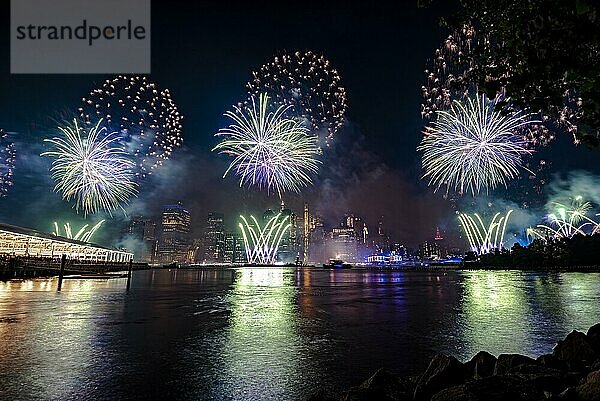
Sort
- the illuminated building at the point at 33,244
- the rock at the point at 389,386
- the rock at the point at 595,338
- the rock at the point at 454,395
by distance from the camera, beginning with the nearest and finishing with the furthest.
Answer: the rock at the point at 454,395
the rock at the point at 389,386
the rock at the point at 595,338
the illuminated building at the point at 33,244

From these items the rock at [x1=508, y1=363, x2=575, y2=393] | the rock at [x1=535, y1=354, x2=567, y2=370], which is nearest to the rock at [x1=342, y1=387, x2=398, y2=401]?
the rock at [x1=508, y1=363, x2=575, y2=393]

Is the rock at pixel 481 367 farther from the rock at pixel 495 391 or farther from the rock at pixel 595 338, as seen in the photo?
the rock at pixel 595 338

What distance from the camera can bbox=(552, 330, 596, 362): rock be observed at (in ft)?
29.1

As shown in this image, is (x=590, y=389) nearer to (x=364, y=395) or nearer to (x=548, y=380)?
(x=548, y=380)

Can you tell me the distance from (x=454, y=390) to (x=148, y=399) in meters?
5.09

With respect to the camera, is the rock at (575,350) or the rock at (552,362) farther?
the rock at (575,350)

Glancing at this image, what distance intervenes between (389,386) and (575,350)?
4440 mm

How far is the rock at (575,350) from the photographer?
887cm

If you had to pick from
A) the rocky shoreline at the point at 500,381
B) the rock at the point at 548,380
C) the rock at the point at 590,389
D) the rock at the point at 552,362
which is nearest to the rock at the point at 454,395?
the rocky shoreline at the point at 500,381

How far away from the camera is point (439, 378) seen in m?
7.36

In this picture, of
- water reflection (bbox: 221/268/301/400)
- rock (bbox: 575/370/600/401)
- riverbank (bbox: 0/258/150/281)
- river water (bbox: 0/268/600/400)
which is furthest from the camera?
riverbank (bbox: 0/258/150/281)

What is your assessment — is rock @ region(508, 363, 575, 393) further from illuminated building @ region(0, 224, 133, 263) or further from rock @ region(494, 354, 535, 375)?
illuminated building @ region(0, 224, 133, 263)

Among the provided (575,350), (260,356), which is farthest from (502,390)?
(260,356)

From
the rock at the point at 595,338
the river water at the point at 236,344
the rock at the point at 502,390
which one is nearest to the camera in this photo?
the rock at the point at 502,390
